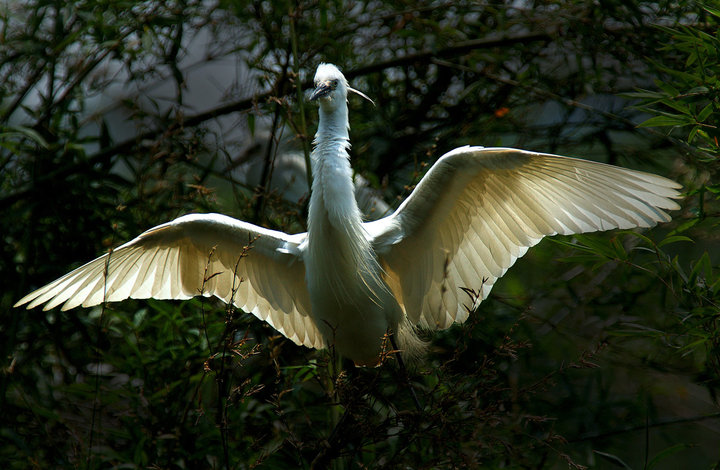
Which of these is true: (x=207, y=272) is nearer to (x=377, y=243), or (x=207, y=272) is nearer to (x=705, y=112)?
(x=377, y=243)

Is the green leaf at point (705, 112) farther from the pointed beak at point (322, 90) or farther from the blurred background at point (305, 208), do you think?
the pointed beak at point (322, 90)

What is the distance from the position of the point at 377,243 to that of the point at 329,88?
0.38 meters

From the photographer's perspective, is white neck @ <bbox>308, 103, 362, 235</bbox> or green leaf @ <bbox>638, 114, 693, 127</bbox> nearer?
green leaf @ <bbox>638, 114, 693, 127</bbox>

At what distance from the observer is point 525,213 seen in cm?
139

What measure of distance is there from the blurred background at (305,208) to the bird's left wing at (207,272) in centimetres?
7

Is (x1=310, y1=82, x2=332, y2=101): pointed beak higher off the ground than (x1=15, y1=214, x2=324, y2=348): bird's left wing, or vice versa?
(x1=310, y1=82, x2=332, y2=101): pointed beak

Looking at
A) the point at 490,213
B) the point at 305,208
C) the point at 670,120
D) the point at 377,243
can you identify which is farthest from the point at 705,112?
the point at 305,208

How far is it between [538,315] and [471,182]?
0.69 m

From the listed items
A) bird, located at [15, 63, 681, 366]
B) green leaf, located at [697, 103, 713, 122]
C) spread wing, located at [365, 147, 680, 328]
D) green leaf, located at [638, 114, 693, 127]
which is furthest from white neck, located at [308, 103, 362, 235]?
green leaf, located at [697, 103, 713, 122]

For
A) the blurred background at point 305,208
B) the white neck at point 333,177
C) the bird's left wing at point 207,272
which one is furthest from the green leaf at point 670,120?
the bird's left wing at point 207,272

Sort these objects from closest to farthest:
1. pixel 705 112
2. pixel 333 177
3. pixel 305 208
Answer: pixel 705 112 < pixel 333 177 < pixel 305 208

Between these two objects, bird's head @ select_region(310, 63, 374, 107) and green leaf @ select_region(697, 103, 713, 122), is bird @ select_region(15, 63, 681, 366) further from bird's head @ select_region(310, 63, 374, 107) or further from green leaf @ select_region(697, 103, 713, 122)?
green leaf @ select_region(697, 103, 713, 122)

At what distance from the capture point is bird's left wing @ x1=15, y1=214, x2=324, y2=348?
5.13ft

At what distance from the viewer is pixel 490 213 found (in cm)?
143
